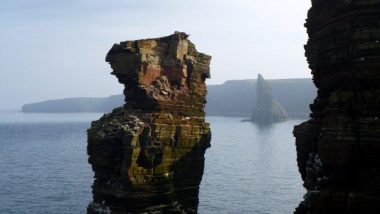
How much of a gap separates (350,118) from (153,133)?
19.9 m

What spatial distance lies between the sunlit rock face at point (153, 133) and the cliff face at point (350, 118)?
17.3 metres

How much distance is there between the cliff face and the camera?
17828 mm

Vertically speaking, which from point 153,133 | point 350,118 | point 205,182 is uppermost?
point 350,118

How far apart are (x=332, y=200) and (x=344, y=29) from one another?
7.41 meters

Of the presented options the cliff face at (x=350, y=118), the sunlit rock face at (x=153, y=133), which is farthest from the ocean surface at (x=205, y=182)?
the cliff face at (x=350, y=118)

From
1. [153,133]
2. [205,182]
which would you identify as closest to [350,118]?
[153,133]

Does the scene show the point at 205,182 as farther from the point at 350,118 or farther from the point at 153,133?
the point at 350,118

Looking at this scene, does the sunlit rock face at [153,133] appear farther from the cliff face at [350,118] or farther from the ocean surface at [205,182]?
the ocean surface at [205,182]

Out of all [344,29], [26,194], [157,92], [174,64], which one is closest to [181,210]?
[157,92]

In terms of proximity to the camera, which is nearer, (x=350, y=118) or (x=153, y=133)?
(x=350, y=118)

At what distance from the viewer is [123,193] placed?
33875 millimetres

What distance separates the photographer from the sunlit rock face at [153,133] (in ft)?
114

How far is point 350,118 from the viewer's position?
18344 millimetres

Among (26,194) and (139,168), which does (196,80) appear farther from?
(26,194)
